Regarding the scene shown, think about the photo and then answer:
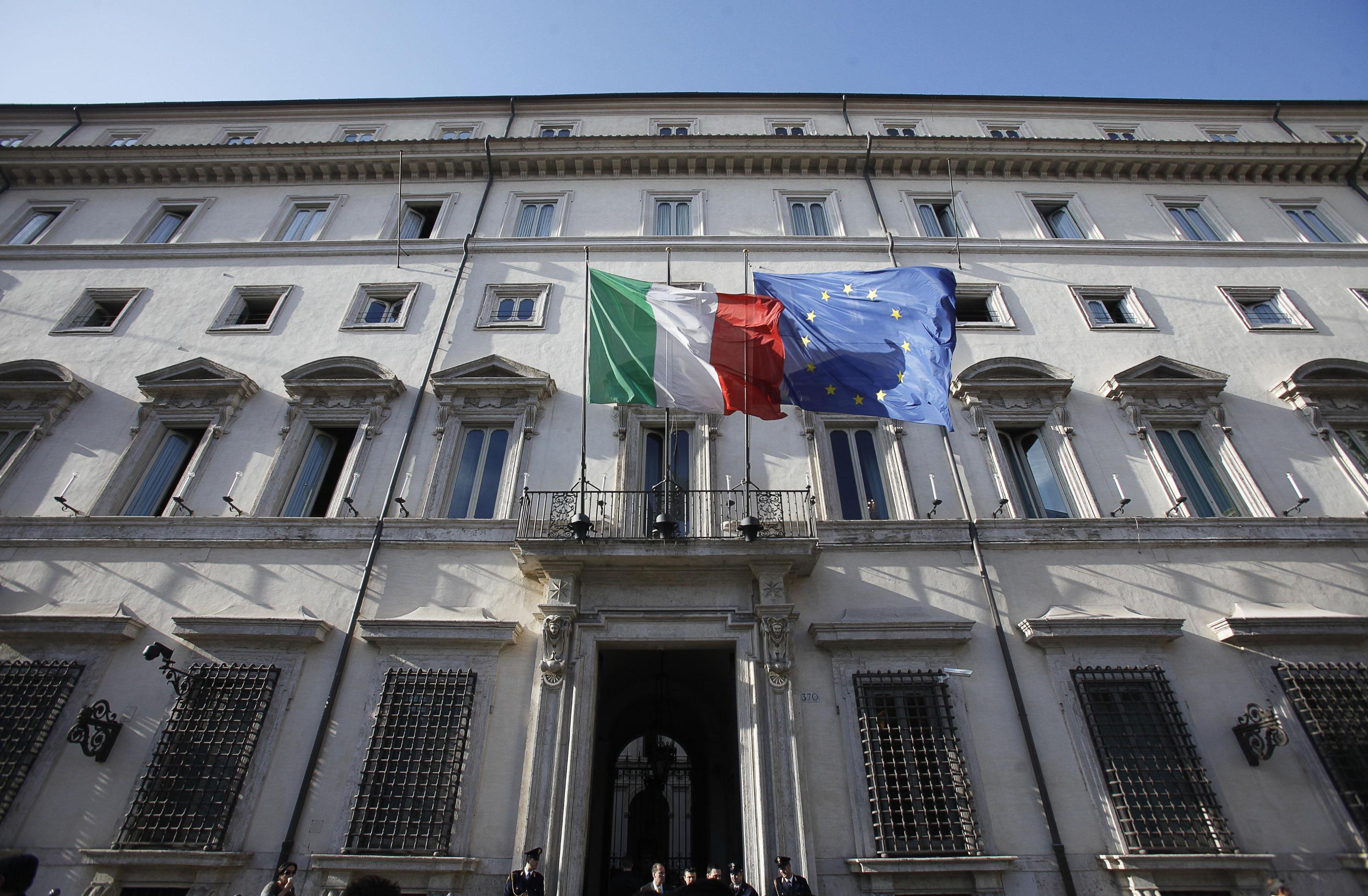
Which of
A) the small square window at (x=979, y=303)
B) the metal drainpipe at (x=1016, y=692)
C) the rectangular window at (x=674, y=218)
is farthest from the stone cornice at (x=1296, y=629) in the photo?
the rectangular window at (x=674, y=218)

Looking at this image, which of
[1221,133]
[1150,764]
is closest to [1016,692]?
[1150,764]

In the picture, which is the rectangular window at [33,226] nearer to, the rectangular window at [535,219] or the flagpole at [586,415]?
the rectangular window at [535,219]

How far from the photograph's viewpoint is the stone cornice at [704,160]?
17.4m

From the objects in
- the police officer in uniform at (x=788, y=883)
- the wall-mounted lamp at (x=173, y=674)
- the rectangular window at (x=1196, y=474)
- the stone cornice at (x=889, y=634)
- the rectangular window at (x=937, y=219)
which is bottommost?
the police officer in uniform at (x=788, y=883)

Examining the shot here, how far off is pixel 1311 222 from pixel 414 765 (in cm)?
2254

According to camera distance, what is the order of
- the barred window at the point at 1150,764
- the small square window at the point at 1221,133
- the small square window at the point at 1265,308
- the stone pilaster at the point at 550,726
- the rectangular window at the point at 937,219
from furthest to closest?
the small square window at the point at 1221,133 → the rectangular window at the point at 937,219 → the small square window at the point at 1265,308 → the barred window at the point at 1150,764 → the stone pilaster at the point at 550,726

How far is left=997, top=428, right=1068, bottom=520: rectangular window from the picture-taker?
12047 mm

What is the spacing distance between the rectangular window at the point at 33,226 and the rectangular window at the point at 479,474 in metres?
12.9

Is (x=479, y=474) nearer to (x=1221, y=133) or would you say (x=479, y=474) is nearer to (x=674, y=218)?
(x=674, y=218)

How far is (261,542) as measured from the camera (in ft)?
37.4

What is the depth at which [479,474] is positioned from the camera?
12484mm

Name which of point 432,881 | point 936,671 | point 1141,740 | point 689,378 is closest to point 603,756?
point 432,881

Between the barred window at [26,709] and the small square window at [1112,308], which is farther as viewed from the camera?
the small square window at [1112,308]

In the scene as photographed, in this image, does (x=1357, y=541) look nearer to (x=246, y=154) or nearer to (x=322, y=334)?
(x=322, y=334)
